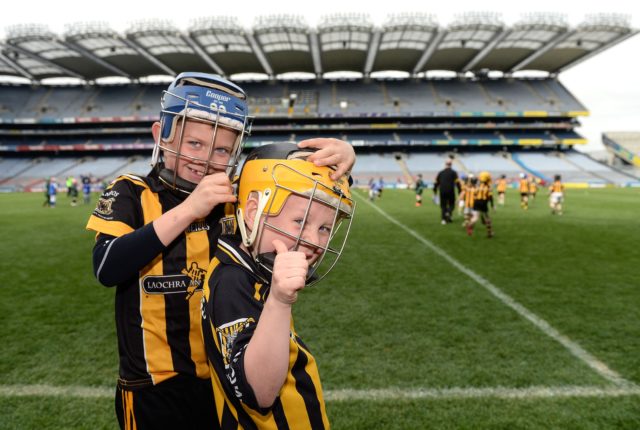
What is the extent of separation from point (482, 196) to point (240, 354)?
429 inches

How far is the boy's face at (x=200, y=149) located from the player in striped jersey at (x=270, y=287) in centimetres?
19

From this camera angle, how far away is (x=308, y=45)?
4141 centimetres

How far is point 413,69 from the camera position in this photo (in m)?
51.5

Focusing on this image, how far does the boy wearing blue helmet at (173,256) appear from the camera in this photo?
152 cm

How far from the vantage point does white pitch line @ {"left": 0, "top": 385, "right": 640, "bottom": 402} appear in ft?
10.9

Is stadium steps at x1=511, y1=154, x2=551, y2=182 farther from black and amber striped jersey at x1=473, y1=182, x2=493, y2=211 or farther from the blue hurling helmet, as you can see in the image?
the blue hurling helmet

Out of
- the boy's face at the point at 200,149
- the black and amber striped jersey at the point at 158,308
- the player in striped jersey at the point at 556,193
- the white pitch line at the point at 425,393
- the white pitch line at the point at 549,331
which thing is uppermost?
the player in striped jersey at the point at 556,193

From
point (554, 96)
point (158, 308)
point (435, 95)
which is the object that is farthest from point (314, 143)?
point (554, 96)

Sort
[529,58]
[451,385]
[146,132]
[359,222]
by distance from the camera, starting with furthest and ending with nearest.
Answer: [146,132]
[529,58]
[359,222]
[451,385]

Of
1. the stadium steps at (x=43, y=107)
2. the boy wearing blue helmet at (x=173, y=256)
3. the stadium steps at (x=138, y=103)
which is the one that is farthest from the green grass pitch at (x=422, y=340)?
the stadium steps at (x=43, y=107)

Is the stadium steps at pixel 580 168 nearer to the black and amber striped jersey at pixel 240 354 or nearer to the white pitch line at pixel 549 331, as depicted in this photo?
the white pitch line at pixel 549 331

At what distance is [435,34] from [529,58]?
1543 cm

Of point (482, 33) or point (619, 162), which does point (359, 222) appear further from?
point (619, 162)

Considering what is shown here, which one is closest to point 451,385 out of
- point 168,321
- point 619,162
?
point 168,321
